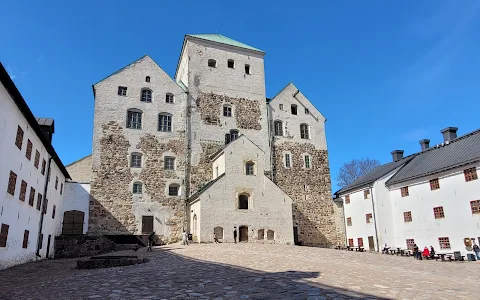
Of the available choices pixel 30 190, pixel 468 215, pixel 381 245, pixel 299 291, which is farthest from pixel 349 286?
pixel 381 245

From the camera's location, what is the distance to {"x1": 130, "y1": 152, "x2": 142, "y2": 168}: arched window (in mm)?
29531

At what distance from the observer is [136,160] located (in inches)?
1170

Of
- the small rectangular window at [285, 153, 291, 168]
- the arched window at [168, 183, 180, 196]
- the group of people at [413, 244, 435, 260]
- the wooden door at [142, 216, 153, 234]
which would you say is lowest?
the group of people at [413, 244, 435, 260]

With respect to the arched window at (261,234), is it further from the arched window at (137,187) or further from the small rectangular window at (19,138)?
the small rectangular window at (19,138)

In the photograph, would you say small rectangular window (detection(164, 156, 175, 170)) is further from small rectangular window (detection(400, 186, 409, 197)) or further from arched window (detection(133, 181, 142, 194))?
small rectangular window (detection(400, 186, 409, 197))

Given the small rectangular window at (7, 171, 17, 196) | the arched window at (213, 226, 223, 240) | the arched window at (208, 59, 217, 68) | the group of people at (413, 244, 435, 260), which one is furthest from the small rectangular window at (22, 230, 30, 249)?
the group of people at (413, 244, 435, 260)

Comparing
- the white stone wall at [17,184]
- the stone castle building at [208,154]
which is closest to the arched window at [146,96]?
the stone castle building at [208,154]

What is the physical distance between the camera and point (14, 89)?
14.5 meters

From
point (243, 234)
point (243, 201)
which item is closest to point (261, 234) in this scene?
point (243, 234)

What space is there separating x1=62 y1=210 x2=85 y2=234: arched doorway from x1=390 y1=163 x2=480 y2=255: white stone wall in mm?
A: 25607

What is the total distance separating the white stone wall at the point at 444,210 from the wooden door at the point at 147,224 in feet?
66.8

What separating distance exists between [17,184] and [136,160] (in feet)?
45.1

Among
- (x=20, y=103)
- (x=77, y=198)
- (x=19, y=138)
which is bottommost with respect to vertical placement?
(x=77, y=198)

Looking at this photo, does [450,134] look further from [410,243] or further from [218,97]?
[218,97]
